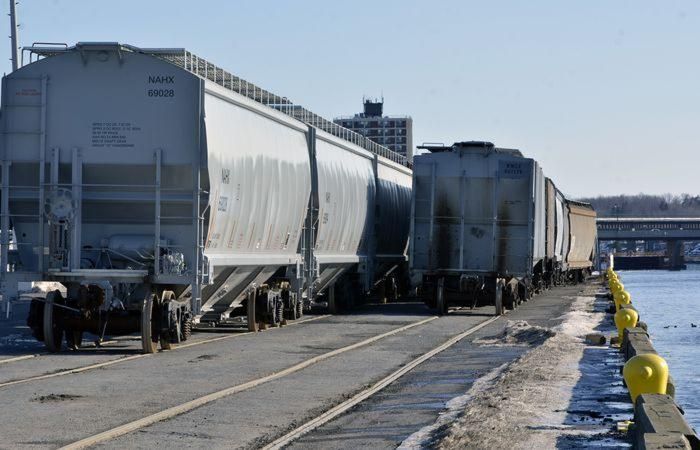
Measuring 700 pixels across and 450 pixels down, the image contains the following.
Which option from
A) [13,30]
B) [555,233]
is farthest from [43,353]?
[555,233]

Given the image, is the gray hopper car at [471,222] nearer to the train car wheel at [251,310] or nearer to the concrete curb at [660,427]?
the train car wheel at [251,310]

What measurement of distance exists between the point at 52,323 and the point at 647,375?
10820 millimetres

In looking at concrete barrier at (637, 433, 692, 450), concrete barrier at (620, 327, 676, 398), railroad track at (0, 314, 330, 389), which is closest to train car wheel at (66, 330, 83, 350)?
railroad track at (0, 314, 330, 389)

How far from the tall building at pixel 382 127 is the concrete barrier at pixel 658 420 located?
144 m

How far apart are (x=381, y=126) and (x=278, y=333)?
462 ft

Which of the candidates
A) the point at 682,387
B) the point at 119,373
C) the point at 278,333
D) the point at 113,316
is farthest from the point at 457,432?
the point at 278,333

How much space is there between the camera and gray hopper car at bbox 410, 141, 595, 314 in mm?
32281

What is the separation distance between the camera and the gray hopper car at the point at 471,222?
1271 inches

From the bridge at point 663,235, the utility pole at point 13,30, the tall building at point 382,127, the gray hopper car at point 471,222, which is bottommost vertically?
the gray hopper car at point 471,222

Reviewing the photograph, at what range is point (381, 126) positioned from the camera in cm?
16475

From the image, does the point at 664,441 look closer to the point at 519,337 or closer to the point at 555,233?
the point at 519,337

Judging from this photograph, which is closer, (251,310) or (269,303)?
(251,310)

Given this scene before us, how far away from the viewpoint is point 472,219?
32.5 m

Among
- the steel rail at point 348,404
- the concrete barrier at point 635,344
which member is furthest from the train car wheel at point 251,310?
the concrete barrier at point 635,344
